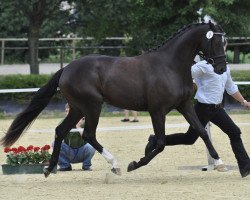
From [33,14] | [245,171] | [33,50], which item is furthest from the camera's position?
[33,14]

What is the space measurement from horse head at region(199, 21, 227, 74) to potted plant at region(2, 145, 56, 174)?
249 cm

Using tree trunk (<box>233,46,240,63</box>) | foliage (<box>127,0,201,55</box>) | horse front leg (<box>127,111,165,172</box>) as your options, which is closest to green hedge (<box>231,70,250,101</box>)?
foliage (<box>127,0,201,55</box>)

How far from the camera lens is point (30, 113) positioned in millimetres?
10469

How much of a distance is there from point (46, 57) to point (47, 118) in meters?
10.5

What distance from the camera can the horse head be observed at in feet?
31.8

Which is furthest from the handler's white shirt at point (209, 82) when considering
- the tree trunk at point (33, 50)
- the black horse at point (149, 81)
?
the tree trunk at point (33, 50)

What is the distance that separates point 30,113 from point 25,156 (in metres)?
0.61

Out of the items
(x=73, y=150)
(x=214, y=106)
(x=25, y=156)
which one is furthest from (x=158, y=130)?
(x=25, y=156)

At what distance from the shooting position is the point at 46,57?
1186 inches

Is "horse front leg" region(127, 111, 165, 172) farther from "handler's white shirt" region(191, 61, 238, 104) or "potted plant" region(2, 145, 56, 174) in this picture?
"potted plant" region(2, 145, 56, 174)

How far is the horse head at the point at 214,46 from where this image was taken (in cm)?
970

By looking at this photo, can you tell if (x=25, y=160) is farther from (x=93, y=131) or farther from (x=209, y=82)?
(x=209, y=82)

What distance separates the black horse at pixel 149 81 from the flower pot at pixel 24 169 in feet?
2.27

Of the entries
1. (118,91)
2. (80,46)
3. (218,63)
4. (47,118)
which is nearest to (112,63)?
(118,91)
